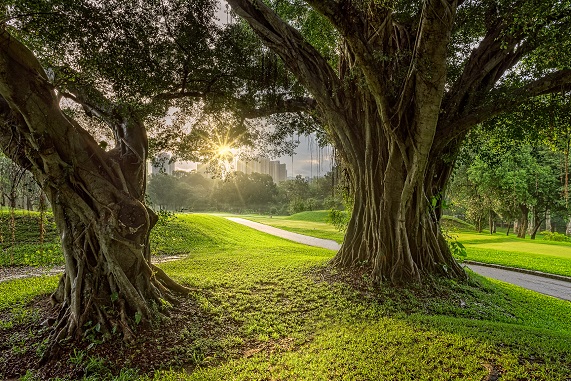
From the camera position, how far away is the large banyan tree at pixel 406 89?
15.1 ft

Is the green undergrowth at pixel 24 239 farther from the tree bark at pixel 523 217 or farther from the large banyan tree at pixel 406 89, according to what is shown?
the tree bark at pixel 523 217

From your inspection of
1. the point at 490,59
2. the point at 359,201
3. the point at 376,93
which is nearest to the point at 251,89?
the point at 376,93

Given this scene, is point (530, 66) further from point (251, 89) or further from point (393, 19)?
point (251, 89)

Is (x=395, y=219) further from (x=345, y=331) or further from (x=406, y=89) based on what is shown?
(x=345, y=331)

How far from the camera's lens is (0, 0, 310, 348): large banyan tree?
3.47 meters

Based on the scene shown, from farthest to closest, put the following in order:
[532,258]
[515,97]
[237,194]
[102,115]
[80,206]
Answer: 1. [237,194]
2. [532,258]
3. [515,97]
4. [102,115]
5. [80,206]

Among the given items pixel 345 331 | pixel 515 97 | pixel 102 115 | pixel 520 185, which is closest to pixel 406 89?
pixel 515 97

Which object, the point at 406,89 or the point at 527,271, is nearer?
the point at 406,89

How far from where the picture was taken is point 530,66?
657 centimetres

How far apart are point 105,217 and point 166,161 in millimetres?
4526

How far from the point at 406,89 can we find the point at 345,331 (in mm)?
3952

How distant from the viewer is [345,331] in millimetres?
3916

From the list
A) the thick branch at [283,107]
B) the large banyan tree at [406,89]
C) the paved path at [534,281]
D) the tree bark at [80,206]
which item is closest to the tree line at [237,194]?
the paved path at [534,281]

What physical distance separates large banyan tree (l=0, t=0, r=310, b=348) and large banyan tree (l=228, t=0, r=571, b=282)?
62.9 inches
